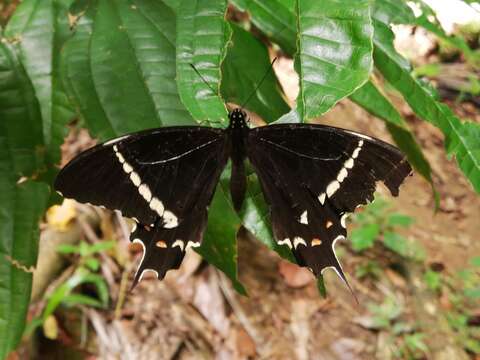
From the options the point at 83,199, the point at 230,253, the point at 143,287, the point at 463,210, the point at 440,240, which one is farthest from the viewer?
the point at 463,210

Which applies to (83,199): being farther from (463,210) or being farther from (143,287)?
(463,210)

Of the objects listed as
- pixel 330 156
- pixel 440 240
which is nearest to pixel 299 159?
pixel 330 156

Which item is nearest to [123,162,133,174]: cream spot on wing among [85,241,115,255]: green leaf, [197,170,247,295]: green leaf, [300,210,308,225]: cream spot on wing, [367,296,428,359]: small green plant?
[197,170,247,295]: green leaf

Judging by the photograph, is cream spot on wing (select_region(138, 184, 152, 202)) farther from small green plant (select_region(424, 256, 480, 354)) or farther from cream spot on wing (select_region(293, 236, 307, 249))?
small green plant (select_region(424, 256, 480, 354))

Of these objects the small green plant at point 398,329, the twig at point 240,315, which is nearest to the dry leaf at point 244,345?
the twig at point 240,315

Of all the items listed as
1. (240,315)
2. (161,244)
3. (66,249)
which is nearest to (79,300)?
(66,249)

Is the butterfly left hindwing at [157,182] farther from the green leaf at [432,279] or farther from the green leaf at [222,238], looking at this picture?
the green leaf at [432,279]
